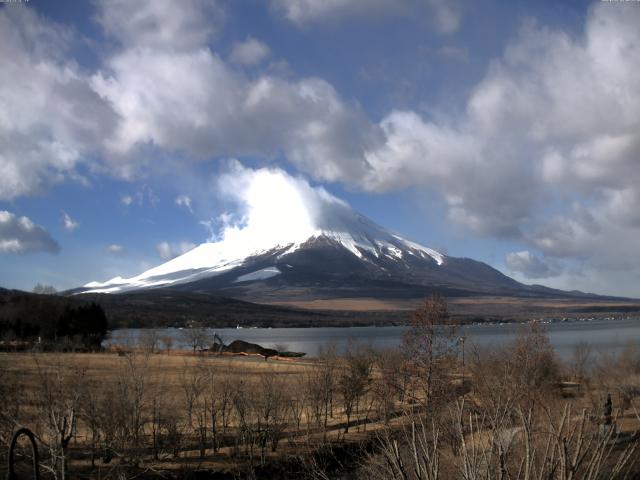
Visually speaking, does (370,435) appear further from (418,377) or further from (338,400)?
(338,400)

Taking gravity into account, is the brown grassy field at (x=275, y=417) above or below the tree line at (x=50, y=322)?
below

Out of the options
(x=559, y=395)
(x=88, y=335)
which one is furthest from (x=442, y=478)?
(x=88, y=335)

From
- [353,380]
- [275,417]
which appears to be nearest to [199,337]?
[353,380]

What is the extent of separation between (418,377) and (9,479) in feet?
90.6

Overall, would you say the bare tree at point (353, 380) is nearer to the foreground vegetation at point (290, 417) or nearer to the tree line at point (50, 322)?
the foreground vegetation at point (290, 417)

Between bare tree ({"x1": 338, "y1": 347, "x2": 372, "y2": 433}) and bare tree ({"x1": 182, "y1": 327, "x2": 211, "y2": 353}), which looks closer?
bare tree ({"x1": 338, "y1": 347, "x2": 372, "y2": 433})

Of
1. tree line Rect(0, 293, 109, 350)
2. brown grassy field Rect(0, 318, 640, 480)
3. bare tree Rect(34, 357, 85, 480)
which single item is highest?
tree line Rect(0, 293, 109, 350)

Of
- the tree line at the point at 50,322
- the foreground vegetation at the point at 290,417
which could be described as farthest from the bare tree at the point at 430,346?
the tree line at the point at 50,322

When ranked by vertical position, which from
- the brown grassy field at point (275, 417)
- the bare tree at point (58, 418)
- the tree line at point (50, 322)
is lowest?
the brown grassy field at point (275, 417)

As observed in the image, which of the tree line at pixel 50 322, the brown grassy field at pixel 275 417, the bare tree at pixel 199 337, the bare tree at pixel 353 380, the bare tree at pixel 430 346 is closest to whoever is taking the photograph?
the brown grassy field at pixel 275 417

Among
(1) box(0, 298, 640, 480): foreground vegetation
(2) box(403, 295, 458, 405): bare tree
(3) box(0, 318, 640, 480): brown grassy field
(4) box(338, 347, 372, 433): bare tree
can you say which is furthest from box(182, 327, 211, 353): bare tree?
(2) box(403, 295, 458, 405): bare tree

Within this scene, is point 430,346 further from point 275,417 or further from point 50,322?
point 50,322

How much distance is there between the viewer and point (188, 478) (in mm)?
24922

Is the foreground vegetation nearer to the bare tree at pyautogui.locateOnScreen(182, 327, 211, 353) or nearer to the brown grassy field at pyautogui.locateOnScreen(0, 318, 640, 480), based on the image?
the brown grassy field at pyautogui.locateOnScreen(0, 318, 640, 480)
